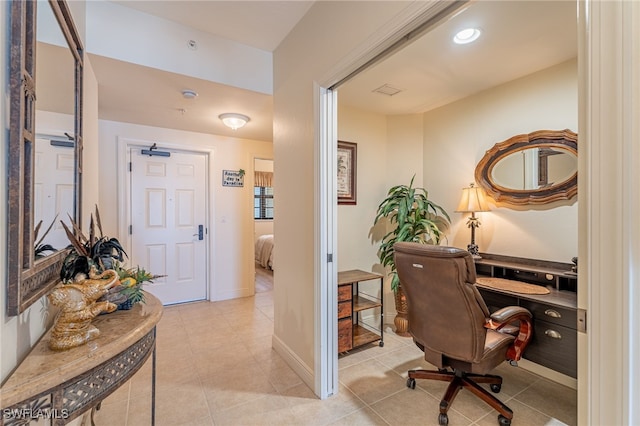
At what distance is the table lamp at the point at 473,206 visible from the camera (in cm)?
270

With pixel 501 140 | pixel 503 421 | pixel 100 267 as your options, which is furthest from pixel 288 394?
pixel 501 140

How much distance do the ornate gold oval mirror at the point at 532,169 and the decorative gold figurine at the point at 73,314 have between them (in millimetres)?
3047

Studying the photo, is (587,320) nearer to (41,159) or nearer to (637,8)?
(637,8)

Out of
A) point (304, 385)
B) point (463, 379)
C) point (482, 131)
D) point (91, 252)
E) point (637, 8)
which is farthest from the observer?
point (482, 131)

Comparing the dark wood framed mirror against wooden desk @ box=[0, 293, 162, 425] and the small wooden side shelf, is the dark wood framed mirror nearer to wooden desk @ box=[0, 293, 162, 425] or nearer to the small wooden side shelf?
wooden desk @ box=[0, 293, 162, 425]

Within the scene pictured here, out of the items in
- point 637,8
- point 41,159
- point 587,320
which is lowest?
point 587,320

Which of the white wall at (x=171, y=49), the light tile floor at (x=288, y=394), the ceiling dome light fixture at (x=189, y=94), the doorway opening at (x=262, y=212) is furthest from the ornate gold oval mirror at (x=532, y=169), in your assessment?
the doorway opening at (x=262, y=212)

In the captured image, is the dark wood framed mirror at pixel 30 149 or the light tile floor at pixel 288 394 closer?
the dark wood framed mirror at pixel 30 149

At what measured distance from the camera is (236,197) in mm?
4273

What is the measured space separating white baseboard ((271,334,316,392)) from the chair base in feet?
2.40

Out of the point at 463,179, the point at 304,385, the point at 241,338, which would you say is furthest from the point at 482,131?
the point at 241,338

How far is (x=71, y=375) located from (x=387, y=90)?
2918 mm

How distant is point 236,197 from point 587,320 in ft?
13.4

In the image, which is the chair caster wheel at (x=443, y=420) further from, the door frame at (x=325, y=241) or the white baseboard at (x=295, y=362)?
the white baseboard at (x=295, y=362)
